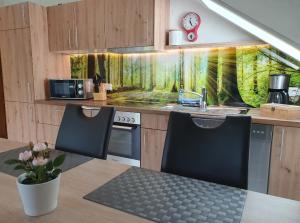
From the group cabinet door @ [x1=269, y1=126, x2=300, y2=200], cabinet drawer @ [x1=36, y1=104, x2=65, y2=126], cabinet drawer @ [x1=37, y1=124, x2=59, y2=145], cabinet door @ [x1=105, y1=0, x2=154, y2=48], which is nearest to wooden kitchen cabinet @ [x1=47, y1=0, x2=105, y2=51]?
cabinet door @ [x1=105, y1=0, x2=154, y2=48]

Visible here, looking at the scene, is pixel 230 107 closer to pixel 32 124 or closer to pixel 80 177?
pixel 80 177

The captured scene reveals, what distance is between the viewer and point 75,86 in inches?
121

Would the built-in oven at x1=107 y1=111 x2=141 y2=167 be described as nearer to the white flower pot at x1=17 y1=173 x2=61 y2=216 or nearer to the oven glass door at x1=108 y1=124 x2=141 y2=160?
the oven glass door at x1=108 y1=124 x2=141 y2=160

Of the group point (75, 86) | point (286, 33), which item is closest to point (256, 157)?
point (286, 33)

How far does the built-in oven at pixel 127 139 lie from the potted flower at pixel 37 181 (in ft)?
5.45

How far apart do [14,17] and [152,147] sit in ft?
7.96

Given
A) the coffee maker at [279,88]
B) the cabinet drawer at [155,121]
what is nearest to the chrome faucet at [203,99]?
the cabinet drawer at [155,121]

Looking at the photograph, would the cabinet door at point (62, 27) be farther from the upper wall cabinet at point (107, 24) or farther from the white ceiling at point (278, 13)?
the white ceiling at point (278, 13)

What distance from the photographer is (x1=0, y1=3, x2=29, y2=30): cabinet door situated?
298cm

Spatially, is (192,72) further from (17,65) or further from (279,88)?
(17,65)

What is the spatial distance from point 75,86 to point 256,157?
2.24m

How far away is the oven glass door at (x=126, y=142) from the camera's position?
2.47m

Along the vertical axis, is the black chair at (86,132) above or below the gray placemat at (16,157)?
above

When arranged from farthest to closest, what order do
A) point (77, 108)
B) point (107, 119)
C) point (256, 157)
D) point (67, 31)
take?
point (67, 31), point (256, 157), point (77, 108), point (107, 119)
